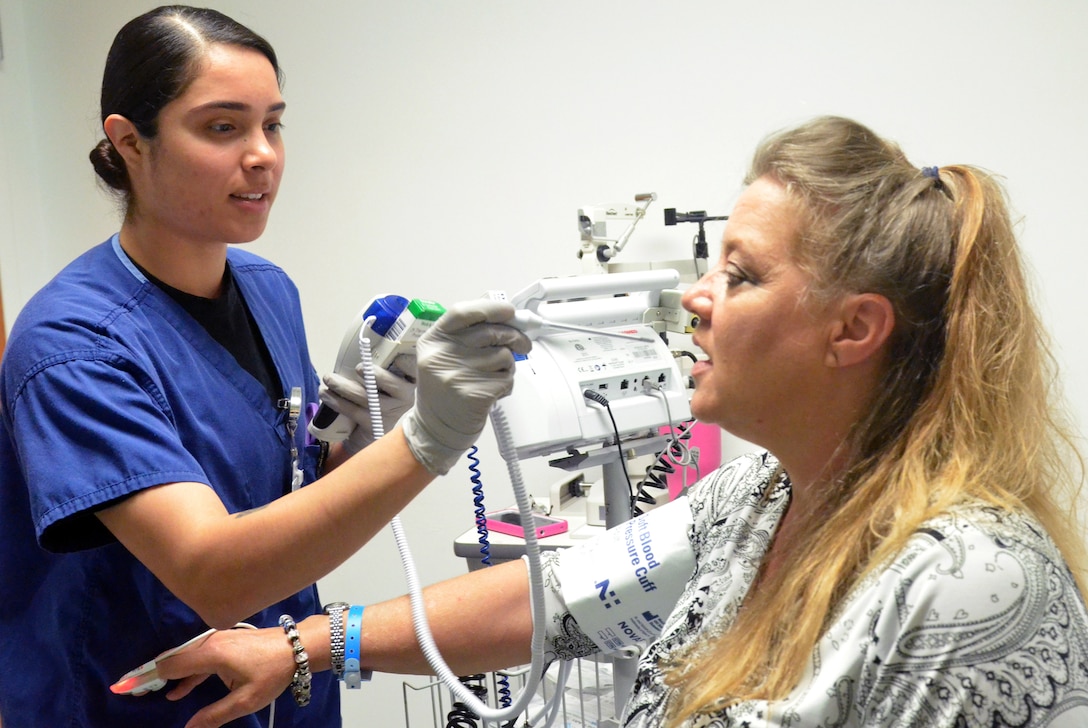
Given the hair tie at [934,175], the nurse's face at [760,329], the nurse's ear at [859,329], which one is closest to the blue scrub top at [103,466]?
the nurse's face at [760,329]

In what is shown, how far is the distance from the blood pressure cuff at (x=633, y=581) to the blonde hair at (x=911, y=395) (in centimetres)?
18

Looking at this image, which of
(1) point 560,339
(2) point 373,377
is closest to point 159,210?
(2) point 373,377

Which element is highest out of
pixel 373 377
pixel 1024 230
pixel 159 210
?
pixel 159 210

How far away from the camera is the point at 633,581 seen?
123 cm

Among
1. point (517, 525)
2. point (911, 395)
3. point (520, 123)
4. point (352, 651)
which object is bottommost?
point (517, 525)

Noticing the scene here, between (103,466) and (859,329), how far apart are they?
33.9 inches

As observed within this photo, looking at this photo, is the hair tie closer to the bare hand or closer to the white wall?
the bare hand

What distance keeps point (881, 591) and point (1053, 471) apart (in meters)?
0.31

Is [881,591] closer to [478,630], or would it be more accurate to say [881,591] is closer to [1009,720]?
[1009,720]

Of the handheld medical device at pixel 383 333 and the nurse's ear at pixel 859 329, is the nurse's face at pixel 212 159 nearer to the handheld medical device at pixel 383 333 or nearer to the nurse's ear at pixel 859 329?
A: the handheld medical device at pixel 383 333

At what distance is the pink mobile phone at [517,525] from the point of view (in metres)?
2.18

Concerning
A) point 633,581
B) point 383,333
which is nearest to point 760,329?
point 633,581

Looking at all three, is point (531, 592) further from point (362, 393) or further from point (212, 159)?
point (212, 159)

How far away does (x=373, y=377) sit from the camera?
1.28 metres
